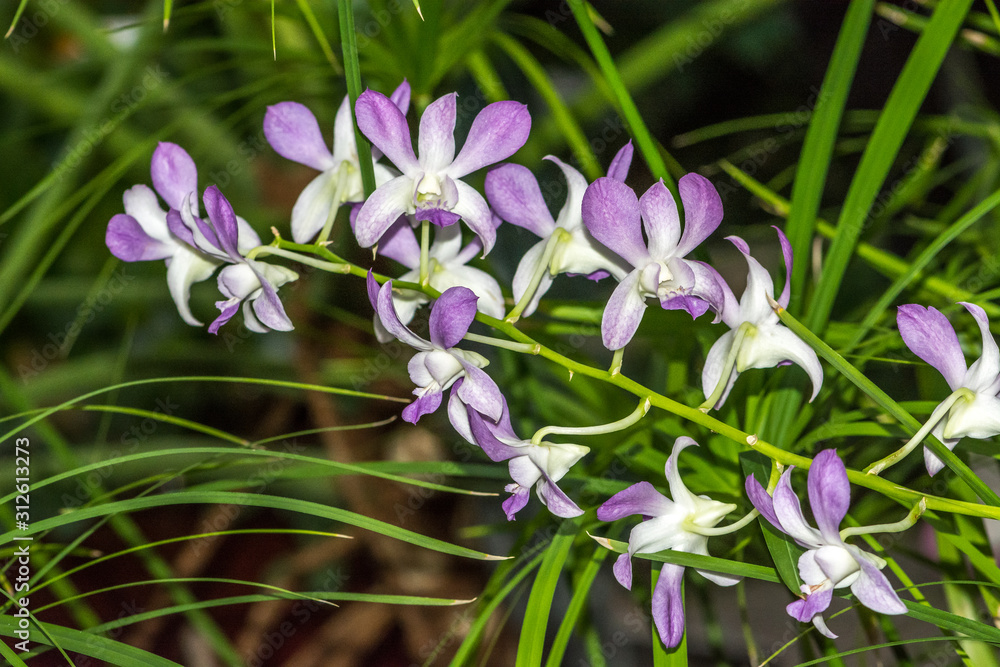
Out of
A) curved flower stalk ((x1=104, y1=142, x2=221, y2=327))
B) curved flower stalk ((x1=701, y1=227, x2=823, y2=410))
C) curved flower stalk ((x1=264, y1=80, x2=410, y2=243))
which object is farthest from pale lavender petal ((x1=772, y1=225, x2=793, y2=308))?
curved flower stalk ((x1=104, y1=142, x2=221, y2=327))

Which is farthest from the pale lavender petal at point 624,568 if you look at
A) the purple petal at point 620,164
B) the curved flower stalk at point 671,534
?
the purple petal at point 620,164

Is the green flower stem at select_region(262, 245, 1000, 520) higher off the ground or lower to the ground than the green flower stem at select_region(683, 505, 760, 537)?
higher

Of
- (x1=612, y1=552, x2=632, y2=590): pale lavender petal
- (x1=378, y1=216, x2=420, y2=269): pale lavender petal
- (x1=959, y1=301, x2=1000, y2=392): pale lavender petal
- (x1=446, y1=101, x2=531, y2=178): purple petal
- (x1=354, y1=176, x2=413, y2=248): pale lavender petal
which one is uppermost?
(x1=446, y1=101, x2=531, y2=178): purple petal

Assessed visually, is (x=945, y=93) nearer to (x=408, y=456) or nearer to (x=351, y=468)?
(x=408, y=456)

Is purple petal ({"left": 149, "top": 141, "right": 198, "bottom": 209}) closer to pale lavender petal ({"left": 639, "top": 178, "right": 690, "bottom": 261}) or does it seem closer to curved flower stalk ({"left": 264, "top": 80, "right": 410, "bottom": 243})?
curved flower stalk ({"left": 264, "top": 80, "right": 410, "bottom": 243})

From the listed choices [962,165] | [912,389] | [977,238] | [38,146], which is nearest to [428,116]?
[977,238]

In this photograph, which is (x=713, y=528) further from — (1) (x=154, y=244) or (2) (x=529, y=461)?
(1) (x=154, y=244)
